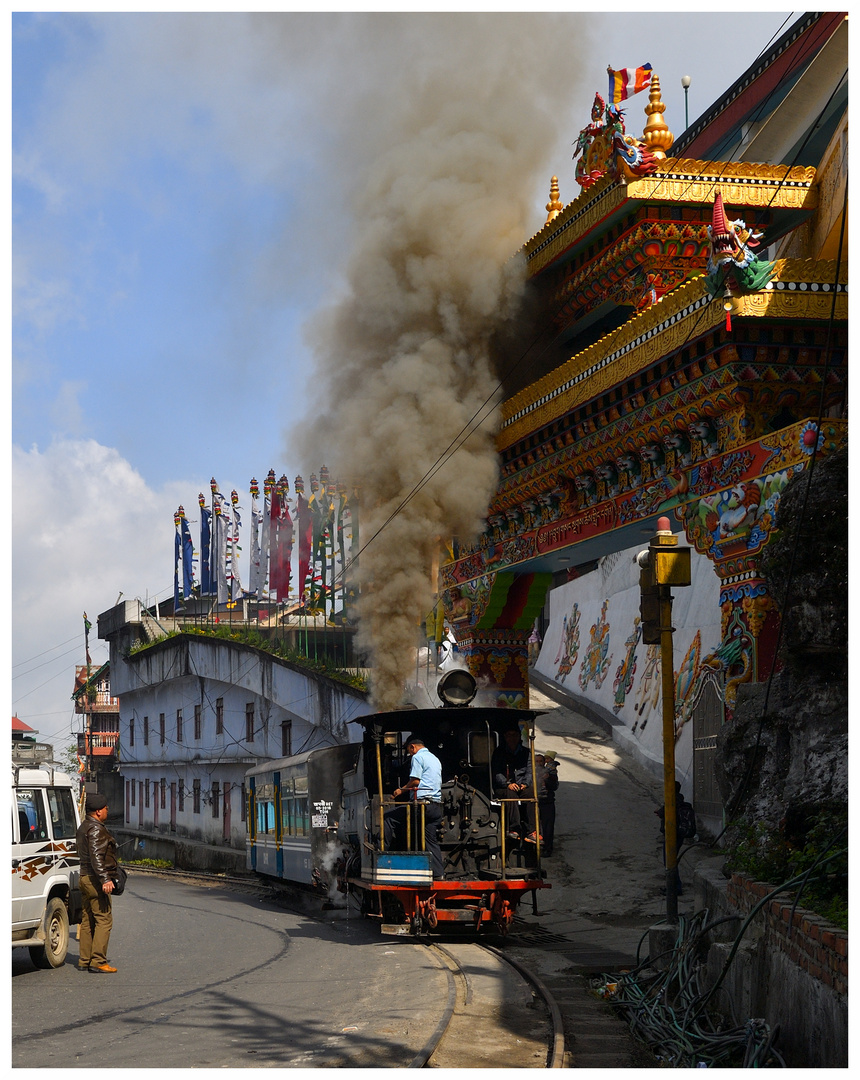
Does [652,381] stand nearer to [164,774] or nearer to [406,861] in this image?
[406,861]

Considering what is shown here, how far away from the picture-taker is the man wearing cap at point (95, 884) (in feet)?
32.5

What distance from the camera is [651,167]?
14289 millimetres

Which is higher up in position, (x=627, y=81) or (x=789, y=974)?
(x=627, y=81)

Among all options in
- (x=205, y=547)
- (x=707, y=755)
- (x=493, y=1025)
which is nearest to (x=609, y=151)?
(x=707, y=755)

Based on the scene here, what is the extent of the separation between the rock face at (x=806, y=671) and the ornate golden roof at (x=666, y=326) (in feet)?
9.08

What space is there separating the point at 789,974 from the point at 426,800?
6.00 metres

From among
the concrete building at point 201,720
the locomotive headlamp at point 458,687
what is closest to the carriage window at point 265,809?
the concrete building at point 201,720

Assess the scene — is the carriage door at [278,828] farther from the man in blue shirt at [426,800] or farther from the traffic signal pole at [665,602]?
the traffic signal pole at [665,602]

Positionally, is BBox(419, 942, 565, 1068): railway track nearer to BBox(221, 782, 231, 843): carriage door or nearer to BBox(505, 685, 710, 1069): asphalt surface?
BBox(505, 685, 710, 1069): asphalt surface

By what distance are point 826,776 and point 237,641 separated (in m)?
22.5

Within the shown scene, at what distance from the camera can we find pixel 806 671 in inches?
369

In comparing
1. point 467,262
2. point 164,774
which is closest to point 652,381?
point 467,262

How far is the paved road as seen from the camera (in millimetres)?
6648

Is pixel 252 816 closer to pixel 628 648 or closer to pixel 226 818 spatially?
pixel 628 648
